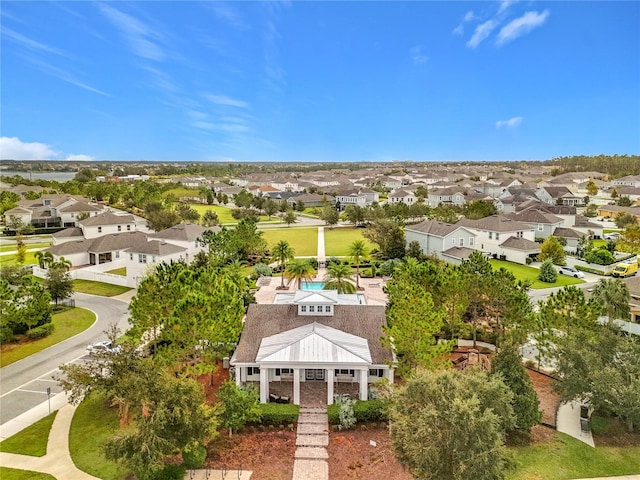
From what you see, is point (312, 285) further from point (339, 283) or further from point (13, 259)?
point (13, 259)

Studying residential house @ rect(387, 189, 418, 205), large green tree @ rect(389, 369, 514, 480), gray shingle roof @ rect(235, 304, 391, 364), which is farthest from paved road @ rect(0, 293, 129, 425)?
residential house @ rect(387, 189, 418, 205)

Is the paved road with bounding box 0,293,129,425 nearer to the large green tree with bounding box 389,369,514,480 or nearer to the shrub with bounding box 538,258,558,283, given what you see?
the large green tree with bounding box 389,369,514,480

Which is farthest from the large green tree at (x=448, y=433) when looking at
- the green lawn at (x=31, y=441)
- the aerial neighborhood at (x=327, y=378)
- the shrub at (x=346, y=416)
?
the green lawn at (x=31, y=441)

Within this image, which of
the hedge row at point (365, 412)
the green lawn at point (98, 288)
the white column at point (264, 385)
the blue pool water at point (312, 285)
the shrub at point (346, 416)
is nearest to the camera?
the shrub at point (346, 416)

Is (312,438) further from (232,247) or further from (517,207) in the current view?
(517,207)

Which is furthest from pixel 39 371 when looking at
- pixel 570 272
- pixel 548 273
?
pixel 570 272

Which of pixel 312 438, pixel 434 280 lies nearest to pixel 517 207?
pixel 434 280

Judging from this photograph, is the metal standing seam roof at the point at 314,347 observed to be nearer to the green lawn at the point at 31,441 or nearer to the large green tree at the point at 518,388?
the large green tree at the point at 518,388
